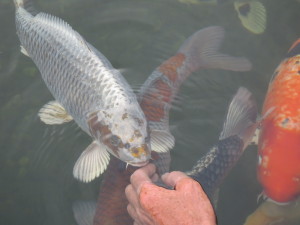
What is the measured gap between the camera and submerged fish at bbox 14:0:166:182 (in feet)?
8.89

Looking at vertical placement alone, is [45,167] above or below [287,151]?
below

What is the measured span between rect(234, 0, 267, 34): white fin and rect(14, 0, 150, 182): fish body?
2.00 meters

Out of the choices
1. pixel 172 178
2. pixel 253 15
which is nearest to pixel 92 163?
pixel 172 178

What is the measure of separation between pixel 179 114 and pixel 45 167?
139cm

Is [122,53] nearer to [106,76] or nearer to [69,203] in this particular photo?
[106,76]

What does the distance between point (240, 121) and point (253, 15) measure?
5.36ft

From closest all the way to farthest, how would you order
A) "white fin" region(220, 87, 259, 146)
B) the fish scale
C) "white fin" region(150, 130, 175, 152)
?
the fish scale → "white fin" region(150, 130, 175, 152) → "white fin" region(220, 87, 259, 146)

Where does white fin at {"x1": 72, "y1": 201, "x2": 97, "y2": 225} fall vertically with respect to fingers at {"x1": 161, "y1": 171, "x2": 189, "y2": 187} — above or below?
below

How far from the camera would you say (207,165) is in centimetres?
315

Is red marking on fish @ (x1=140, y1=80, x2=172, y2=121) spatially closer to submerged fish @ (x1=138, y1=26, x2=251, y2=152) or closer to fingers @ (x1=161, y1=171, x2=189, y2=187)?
submerged fish @ (x1=138, y1=26, x2=251, y2=152)

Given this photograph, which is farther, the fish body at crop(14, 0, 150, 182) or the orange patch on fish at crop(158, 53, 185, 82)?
the orange patch on fish at crop(158, 53, 185, 82)

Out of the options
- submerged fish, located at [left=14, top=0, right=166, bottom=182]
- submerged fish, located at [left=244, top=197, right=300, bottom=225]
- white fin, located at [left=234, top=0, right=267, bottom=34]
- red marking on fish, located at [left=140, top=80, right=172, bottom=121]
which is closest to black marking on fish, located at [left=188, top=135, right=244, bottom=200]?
submerged fish, located at [left=244, top=197, right=300, bottom=225]

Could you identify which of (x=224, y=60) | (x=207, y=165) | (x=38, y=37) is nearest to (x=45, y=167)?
(x=38, y=37)

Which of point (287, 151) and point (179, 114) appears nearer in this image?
point (287, 151)
